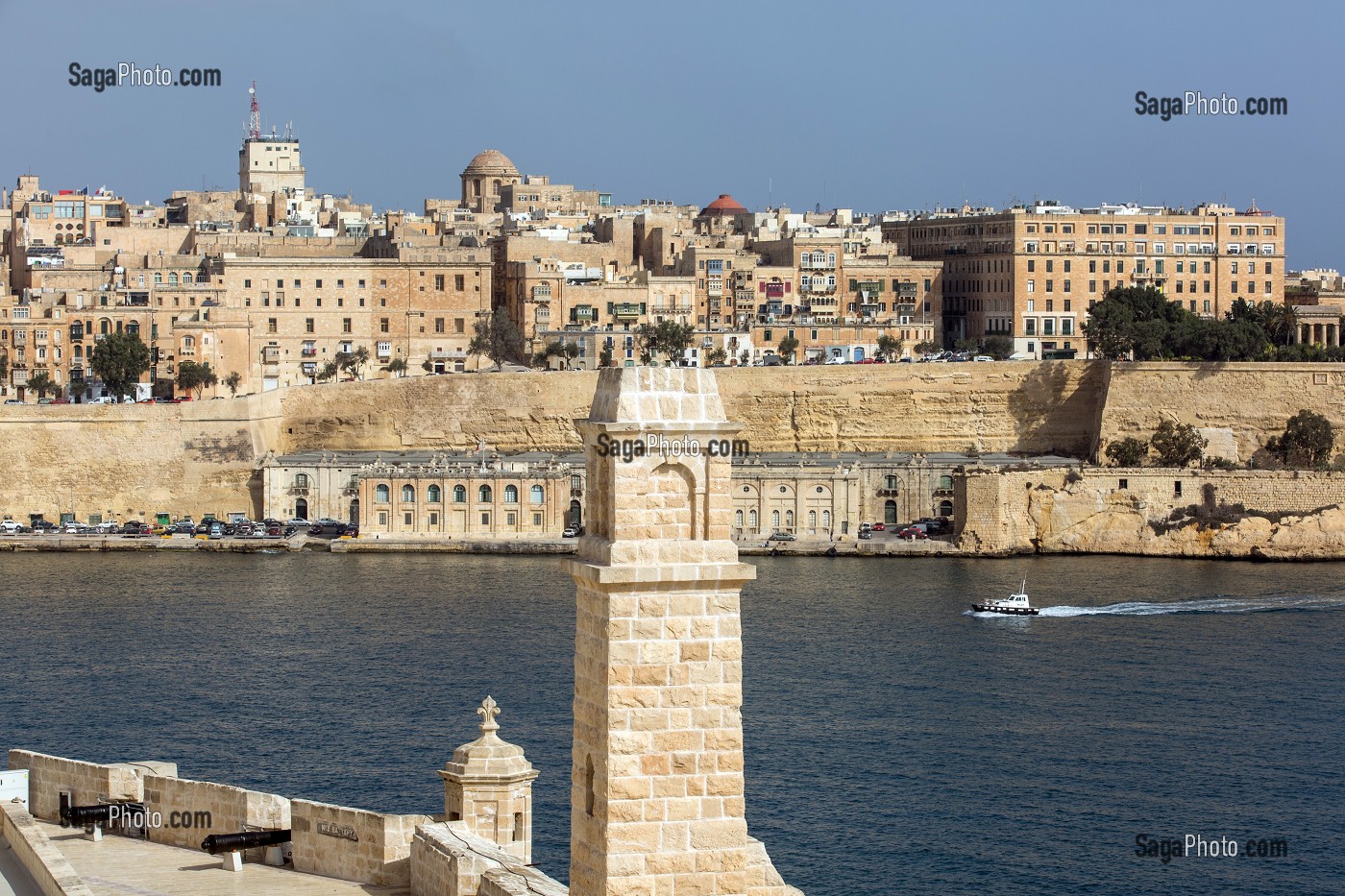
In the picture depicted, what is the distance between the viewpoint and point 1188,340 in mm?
49375

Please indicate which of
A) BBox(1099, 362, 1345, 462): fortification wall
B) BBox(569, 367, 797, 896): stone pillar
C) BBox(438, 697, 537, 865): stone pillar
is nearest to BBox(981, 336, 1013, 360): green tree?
BBox(1099, 362, 1345, 462): fortification wall

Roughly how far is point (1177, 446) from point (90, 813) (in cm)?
3515

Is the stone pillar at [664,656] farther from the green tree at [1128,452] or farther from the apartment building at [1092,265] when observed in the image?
the apartment building at [1092,265]

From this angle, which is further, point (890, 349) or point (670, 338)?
point (890, 349)

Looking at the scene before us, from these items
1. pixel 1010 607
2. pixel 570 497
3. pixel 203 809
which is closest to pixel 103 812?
pixel 203 809

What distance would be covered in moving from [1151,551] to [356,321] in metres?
22.1

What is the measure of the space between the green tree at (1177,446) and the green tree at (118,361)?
73.9 feet

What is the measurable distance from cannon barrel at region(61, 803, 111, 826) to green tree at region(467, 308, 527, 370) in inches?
1608

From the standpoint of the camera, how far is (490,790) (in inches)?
479

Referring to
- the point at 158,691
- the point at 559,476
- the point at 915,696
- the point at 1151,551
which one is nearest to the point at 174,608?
the point at 158,691

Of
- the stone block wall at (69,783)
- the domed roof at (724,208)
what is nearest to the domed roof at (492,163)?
the domed roof at (724,208)

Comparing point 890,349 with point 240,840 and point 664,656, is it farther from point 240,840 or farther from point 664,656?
point 664,656

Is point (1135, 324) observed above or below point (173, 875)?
above

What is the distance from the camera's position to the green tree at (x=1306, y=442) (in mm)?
45906
